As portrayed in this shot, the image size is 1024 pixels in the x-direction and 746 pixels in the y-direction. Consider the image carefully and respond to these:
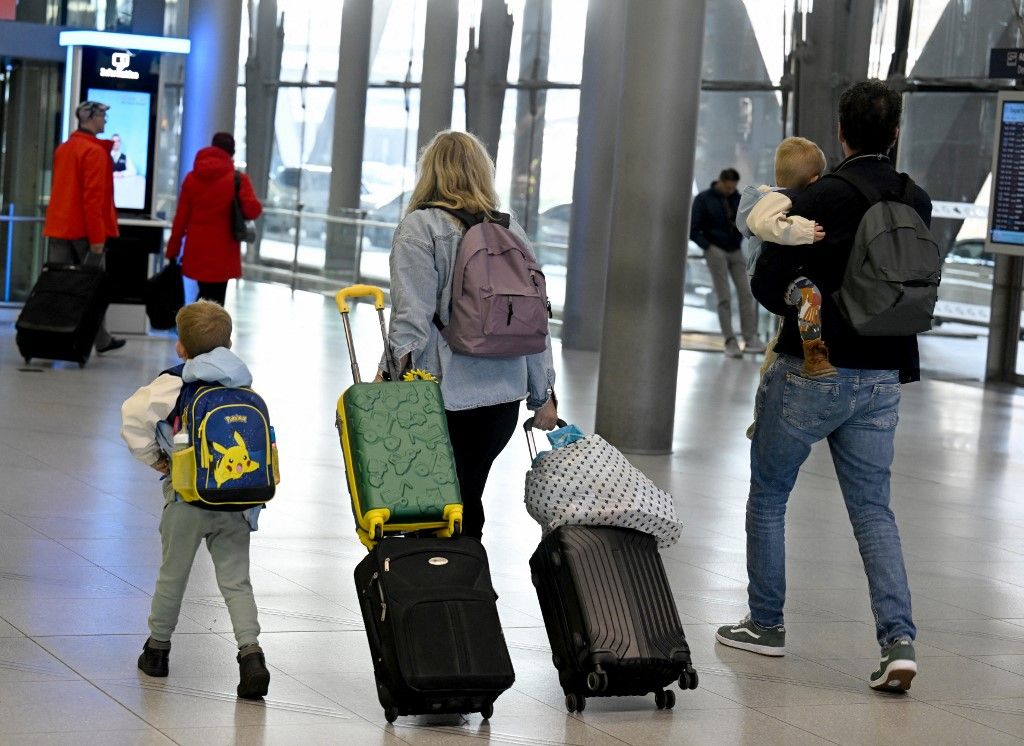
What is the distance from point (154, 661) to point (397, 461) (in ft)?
3.02

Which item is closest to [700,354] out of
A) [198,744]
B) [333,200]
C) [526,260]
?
[333,200]

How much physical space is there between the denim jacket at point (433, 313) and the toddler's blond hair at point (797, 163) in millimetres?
958

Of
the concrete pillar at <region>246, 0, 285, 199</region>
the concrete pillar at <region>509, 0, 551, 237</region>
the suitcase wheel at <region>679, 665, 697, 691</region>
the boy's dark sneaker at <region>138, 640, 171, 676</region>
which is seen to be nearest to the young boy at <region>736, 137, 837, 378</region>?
the suitcase wheel at <region>679, 665, 697, 691</region>

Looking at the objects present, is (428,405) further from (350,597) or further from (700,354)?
(700,354)

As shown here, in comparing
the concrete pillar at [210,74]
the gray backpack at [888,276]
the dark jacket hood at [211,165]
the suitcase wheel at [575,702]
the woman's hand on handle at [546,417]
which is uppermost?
the concrete pillar at [210,74]

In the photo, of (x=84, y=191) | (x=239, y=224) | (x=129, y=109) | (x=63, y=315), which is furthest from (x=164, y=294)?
(x=63, y=315)

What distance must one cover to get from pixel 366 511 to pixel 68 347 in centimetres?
801

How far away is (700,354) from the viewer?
1772cm

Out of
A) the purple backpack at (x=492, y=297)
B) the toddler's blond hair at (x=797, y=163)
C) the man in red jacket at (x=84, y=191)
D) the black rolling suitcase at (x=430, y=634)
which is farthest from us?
the man in red jacket at (x=84, y=191)

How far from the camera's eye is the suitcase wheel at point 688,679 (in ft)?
15.2

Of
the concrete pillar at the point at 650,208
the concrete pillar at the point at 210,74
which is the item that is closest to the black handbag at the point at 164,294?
the concrete pillar at the point at 210,74

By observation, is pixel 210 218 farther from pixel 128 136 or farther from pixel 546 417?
pixel 546 417

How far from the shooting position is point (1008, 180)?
1483 centimetres

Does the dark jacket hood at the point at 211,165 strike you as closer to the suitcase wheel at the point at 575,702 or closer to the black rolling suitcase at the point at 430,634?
the black rolling suitcase at the point at 430,634
